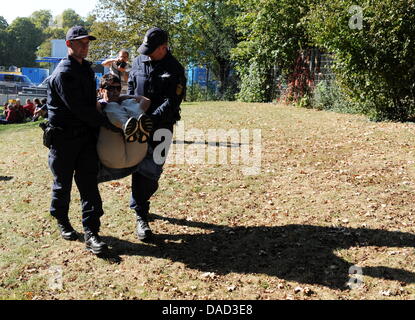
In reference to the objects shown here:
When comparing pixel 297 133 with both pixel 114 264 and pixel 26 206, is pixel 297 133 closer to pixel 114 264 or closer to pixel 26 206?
pixel 26 206

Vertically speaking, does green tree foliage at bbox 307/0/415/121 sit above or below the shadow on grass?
above

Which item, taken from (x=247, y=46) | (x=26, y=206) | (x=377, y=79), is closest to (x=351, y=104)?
(x=377, y=79)

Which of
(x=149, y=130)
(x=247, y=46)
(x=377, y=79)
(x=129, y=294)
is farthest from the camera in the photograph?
(x=247, y=46)

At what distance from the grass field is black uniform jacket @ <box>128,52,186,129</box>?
4.80ft

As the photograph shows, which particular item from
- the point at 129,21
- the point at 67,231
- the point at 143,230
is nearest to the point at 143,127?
the point at 143,230

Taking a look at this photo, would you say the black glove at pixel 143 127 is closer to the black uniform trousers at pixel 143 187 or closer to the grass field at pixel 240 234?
the black uniform trousers at pixel 143 187

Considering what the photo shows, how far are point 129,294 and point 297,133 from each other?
811 cm

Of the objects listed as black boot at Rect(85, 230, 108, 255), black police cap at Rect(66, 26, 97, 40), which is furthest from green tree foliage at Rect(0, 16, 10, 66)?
black boot at Rect(85, 230, 108, 255)

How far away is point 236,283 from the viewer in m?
4.11

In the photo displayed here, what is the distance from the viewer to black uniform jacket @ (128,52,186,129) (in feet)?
15.0

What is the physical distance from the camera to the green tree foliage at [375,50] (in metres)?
11.5

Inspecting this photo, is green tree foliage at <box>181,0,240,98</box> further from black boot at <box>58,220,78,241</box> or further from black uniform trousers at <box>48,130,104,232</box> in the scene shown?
black uniform trousers at <box>48,130,104,232</box>

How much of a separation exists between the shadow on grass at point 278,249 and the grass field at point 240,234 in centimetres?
1

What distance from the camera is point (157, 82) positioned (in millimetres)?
4633
